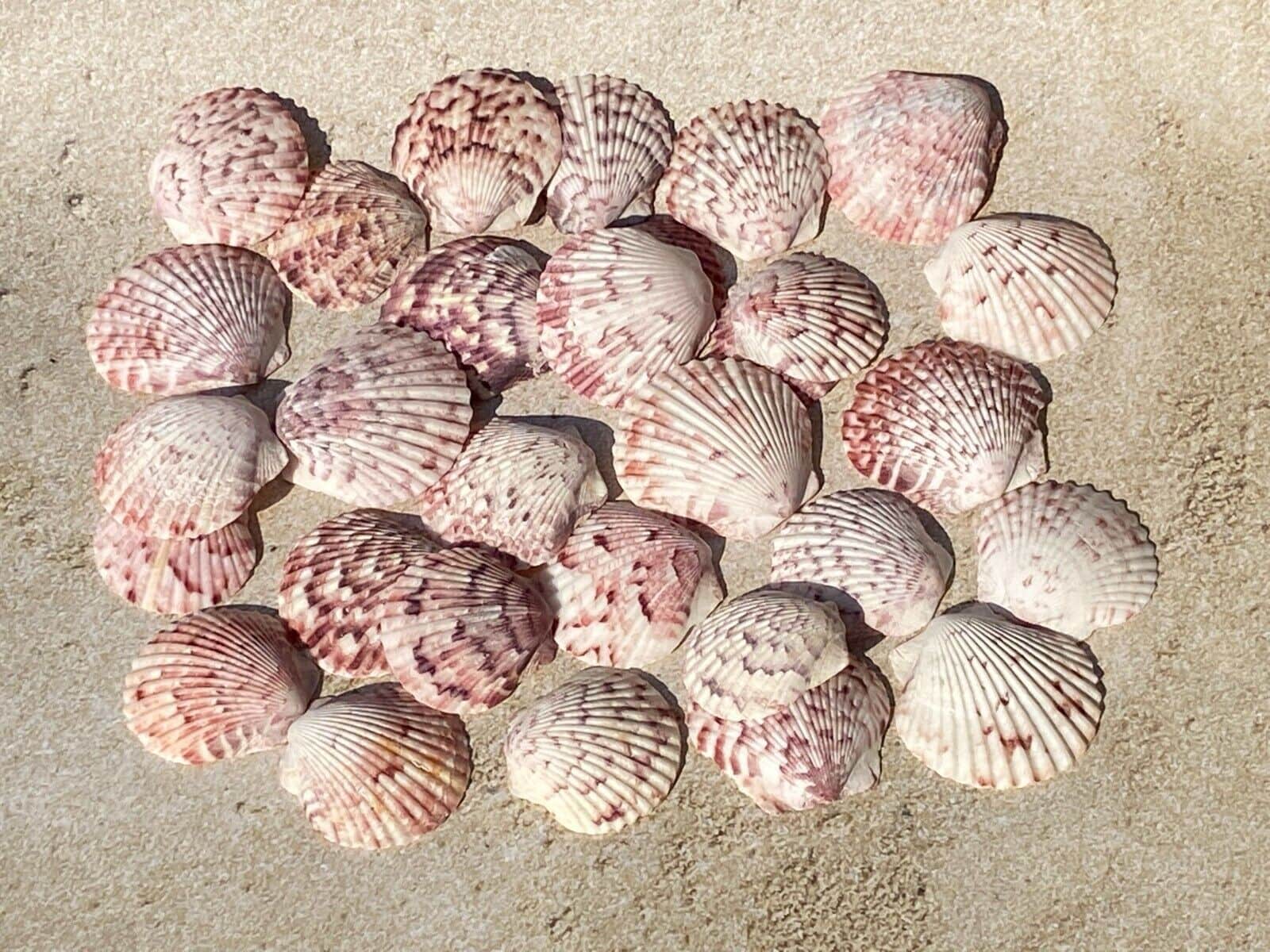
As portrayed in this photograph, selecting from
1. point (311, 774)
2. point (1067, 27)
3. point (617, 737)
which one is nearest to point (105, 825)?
point (311, 774)

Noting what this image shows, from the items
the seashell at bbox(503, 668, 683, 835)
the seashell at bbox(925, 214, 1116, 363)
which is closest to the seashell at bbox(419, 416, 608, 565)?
A: the seashell at bbox(503, 668, 683, 835)

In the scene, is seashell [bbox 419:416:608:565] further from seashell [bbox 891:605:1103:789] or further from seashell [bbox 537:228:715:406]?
seashell [bbox 891:605:1103:789]

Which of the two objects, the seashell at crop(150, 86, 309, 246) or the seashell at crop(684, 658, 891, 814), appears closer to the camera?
the seashell at crop(684, 658, 891, 814)

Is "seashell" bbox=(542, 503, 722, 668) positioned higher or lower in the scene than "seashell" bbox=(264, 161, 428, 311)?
lower

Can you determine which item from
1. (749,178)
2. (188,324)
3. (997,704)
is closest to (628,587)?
(997,704)

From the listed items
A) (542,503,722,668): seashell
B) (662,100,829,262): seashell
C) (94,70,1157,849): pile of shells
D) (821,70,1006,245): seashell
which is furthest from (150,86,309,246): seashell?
(821,70,1006,245): seashell

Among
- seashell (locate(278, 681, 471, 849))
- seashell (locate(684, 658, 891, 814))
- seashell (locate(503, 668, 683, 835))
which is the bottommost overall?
seashell (locate(278, 681, 471, 849))
